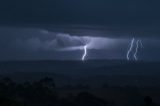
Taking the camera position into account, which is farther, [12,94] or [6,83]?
[6,83]

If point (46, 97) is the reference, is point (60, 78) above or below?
below

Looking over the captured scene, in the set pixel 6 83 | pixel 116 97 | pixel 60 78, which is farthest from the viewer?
pixel 60 78

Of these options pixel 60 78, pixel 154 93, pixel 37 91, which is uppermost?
pixel 37 91

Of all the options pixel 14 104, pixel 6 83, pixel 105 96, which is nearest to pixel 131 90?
pixel 105 96

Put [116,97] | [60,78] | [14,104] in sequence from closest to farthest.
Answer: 1. [14,104]
2. [116,97]
3. [60,78]

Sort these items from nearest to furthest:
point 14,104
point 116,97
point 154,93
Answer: point 14,104
point 116,97
point 154,93

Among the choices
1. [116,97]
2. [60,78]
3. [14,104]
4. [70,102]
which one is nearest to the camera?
[14,104]

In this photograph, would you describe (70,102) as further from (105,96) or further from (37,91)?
(105,96)

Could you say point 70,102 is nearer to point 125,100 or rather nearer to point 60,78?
point 125,100

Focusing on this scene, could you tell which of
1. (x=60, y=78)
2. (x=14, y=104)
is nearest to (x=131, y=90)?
(x=14, y=104)
